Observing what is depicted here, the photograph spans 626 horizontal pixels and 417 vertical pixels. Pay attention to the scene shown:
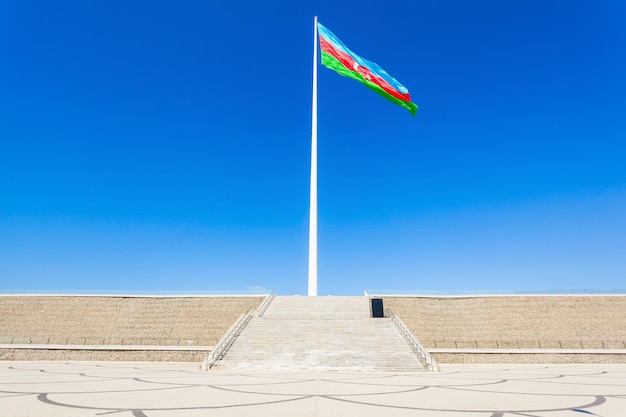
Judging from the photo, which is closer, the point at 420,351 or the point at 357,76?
the point at 420,351

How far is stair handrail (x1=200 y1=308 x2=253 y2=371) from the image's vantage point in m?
16.9

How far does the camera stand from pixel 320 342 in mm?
20516

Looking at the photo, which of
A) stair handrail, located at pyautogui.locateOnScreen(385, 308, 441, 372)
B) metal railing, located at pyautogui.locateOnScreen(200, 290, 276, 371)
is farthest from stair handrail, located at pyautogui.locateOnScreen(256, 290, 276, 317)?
stair handrail, located at pyautogui.locateOnScreen(385, 308, 441, 372)

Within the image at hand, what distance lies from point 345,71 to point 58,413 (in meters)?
28.2

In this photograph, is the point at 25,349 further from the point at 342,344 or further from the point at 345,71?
the point at 345,71

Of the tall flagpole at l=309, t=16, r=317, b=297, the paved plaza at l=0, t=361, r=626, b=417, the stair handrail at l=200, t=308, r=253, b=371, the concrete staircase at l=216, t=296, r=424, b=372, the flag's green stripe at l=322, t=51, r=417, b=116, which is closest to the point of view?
the paved plaza at l=0, t=361, r=626, b=417

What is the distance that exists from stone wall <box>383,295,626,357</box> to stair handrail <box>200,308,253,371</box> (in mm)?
12764

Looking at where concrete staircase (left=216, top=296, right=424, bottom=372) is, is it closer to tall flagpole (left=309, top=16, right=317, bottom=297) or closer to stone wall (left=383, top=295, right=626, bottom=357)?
tall flagpole (left=309, top=16, right=317, bottom=297)

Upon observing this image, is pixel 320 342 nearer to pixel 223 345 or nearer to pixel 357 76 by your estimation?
pixel 223 345

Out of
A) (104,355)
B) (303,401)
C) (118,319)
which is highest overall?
(118,319)

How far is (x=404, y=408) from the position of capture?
6227 millimetres

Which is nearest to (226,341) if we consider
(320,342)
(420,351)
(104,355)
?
(320,342)

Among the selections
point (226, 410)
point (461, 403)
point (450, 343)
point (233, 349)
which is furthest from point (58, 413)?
point (450, 343)

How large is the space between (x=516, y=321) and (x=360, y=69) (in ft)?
76.8
